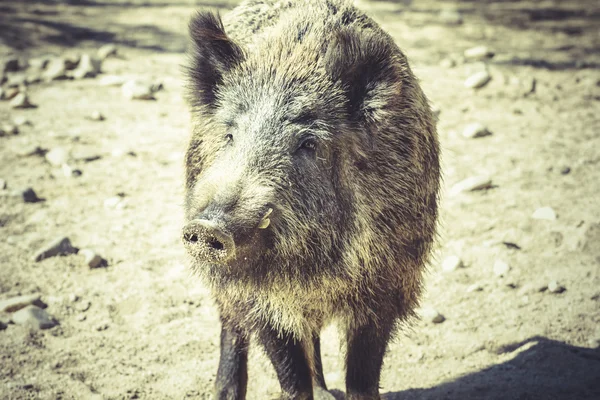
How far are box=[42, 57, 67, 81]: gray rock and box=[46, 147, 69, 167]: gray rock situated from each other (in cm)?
177

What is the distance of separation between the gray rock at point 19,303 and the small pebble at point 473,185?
312cm

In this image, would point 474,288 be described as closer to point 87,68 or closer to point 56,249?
point 56,249

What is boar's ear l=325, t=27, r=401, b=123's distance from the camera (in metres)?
2.61

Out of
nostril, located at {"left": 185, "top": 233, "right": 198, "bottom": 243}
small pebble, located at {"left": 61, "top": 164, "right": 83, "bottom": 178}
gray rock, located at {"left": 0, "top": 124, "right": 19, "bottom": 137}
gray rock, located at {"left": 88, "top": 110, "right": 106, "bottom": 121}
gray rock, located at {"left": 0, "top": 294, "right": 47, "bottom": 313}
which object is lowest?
gray rock, located at {"left": 0, "top": 294, "right": 47, "bottom": 313}

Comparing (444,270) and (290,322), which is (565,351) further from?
(290,322)

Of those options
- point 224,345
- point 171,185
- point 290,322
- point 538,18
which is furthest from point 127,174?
point 538,18

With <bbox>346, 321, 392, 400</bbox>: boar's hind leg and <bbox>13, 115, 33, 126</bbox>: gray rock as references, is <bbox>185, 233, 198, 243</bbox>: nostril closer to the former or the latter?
<bbox>346, 321, 392, 400</bbox>: boar's hind leg

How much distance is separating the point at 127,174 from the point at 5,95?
2.13 m

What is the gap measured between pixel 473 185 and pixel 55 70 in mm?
4696

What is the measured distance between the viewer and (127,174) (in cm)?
542

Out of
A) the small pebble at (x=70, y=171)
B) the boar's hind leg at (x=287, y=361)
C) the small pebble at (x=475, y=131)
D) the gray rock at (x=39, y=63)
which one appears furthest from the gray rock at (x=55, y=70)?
the boar's hind leg at (x=287, y=361)

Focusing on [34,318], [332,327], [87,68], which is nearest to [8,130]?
[87,68]

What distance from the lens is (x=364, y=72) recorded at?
265cm

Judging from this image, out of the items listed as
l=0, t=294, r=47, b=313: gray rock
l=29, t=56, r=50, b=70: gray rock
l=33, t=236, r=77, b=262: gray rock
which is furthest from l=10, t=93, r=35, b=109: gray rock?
l=0, t=294, r=47, b=313: gray rock
